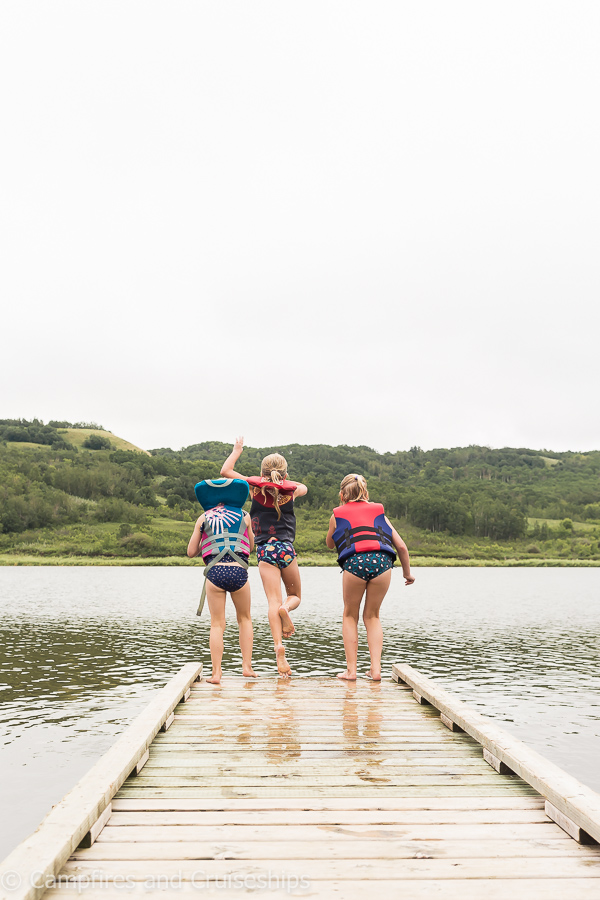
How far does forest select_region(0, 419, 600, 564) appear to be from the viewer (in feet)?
350

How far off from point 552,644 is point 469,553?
98.9 metres

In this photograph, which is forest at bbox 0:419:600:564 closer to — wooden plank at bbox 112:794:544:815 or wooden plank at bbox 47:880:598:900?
wooden plank at bbox 112:794:544:815

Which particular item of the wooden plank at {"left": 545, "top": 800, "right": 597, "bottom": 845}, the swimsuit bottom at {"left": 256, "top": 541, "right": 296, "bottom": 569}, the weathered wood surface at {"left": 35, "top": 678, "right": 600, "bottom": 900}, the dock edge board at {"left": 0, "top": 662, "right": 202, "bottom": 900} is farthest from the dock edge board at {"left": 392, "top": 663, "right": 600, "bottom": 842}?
the dock edge board at {"left": 0, "top": 662, "right": 202, "bottom": 900}

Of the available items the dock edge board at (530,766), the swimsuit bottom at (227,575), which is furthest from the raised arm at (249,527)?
the dock edge board at (530,766)

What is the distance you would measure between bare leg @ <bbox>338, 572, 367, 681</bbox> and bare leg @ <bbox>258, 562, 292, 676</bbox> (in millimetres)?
803

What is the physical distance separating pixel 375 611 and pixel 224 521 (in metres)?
2.24

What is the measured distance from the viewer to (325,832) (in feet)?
13.0

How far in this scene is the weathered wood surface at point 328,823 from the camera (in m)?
3.37

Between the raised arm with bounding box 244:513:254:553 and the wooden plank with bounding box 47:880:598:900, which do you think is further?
the raised arm with bounding box 244:513:254:553

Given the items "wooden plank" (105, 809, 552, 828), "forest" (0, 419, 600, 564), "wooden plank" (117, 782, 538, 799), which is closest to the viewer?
"wooden plank" (105, 809, 552, 828)

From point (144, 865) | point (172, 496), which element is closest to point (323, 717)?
point (144, 865)

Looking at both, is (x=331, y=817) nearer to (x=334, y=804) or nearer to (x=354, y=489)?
(x=334, y=804)

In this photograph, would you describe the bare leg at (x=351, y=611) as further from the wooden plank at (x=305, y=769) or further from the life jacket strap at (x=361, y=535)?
the wooden plank at (x=305, y=769)

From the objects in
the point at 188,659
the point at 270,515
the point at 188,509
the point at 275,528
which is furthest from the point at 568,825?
the point at 188,509
